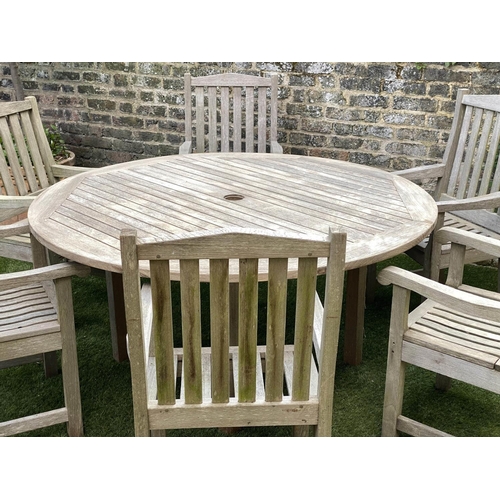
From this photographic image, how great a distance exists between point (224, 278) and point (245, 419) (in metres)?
0.49

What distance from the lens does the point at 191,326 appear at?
177 centimetres

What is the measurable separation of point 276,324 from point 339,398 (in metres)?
1.38

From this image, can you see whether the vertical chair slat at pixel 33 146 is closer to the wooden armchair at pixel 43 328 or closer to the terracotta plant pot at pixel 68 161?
the wooden armchair at pixel 43 328

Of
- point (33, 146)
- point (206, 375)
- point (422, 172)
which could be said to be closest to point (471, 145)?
point (422, 172)

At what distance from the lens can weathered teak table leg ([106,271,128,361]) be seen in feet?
10.2

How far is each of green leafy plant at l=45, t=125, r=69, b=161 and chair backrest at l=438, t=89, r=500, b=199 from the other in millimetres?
3300

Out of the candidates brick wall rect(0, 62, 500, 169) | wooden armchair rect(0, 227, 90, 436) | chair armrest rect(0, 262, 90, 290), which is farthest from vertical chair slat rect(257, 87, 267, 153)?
chair armrest rect(0, 262, 90, 290)

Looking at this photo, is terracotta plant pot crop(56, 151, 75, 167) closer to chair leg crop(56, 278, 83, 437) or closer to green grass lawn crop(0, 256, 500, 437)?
green grass lawn crop(0, 256, 500, 437)

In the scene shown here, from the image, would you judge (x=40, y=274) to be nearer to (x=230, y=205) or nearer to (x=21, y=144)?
(x=230, y=205)

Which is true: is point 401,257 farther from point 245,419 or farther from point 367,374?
point 245,419

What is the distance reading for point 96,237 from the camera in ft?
7.93

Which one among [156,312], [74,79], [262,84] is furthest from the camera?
[74,79]
